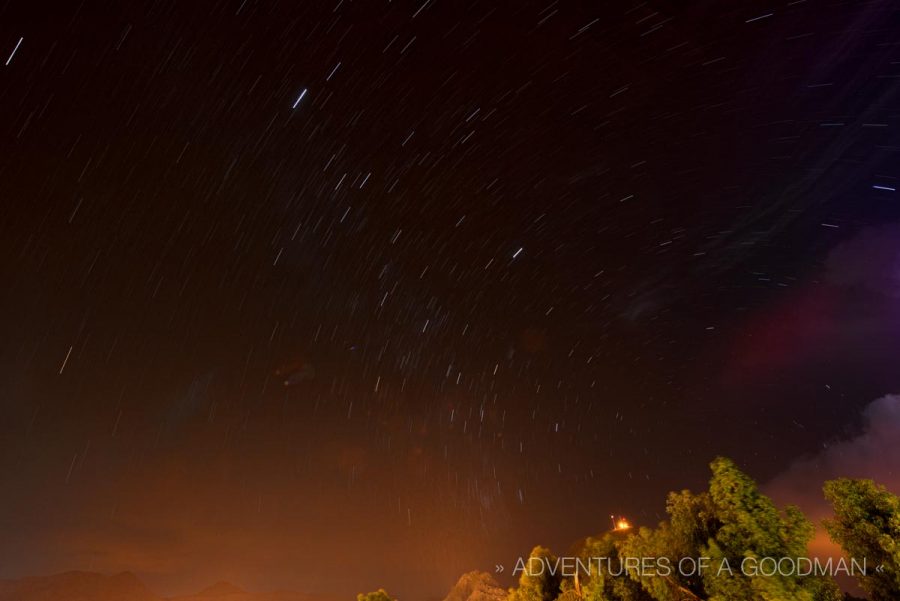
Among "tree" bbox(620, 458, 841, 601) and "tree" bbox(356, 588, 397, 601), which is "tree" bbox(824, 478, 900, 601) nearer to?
"tree" bbox(620, 458, 841, 601)

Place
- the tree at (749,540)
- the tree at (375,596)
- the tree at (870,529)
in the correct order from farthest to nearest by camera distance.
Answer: the tree at (375,596) → the tree at (870,529) → the tree at (749,540)

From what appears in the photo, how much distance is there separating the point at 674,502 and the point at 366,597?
500 inches

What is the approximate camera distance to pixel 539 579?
66.4 feet

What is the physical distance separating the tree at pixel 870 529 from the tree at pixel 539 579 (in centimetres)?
1016

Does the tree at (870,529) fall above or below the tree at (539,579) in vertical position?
above

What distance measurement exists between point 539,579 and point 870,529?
38.4 ft

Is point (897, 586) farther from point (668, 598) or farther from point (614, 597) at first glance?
point (614, 597)

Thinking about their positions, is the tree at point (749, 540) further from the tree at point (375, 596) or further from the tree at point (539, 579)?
the tree at point (375, 596)

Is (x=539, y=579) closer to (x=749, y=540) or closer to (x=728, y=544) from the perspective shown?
(x=728, y=544)

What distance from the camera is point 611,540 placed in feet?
64.4

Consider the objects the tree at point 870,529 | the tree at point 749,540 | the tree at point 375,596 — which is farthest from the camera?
the tree at point 375,596

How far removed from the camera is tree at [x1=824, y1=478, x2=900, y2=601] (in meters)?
15.0

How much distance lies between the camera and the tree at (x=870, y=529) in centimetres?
1503

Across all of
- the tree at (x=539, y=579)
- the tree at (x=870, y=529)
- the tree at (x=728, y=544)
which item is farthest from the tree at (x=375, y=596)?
the tree at (x=870, y=529)
